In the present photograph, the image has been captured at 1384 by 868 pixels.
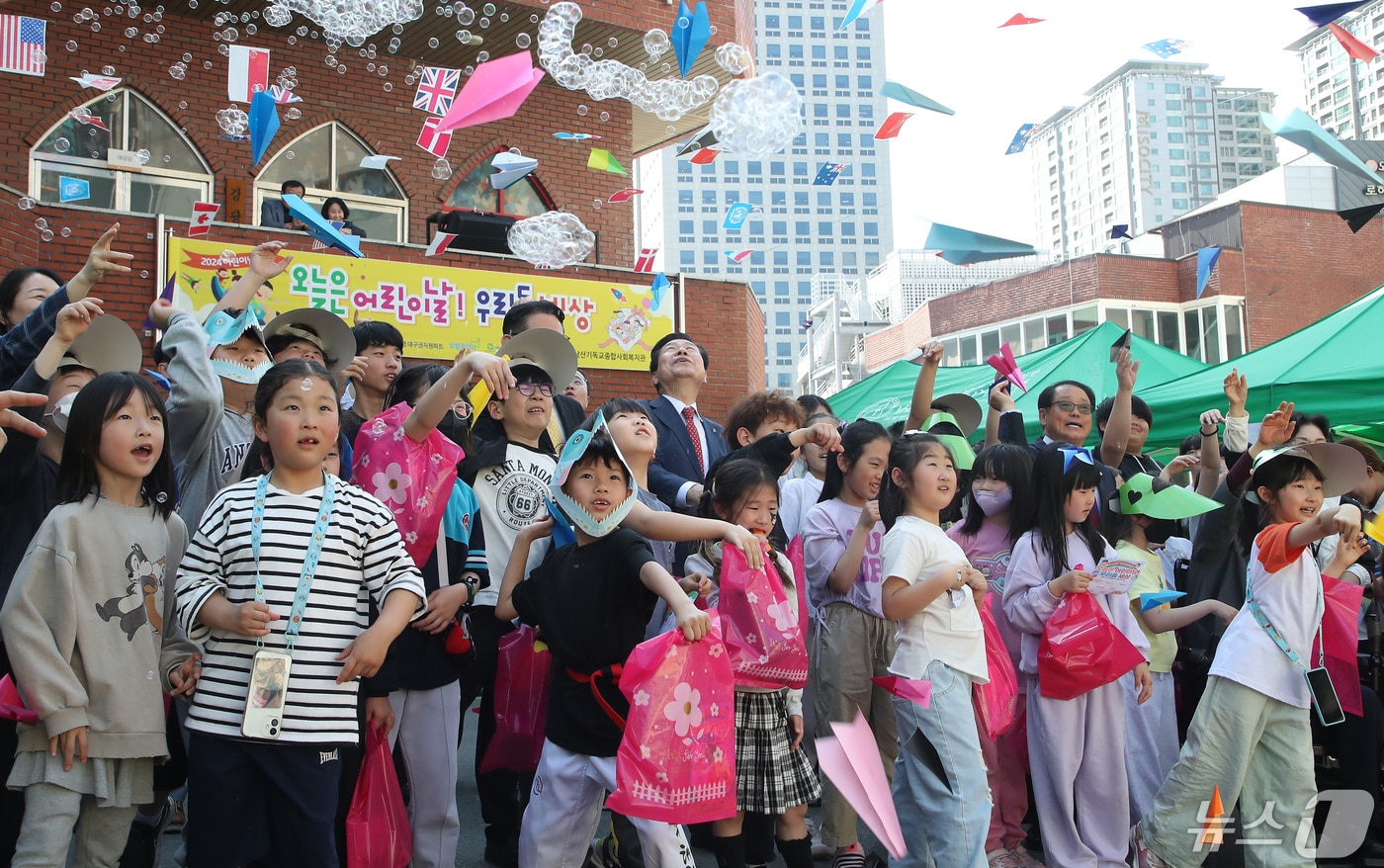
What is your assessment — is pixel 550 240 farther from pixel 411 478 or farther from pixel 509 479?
pixel 411 478

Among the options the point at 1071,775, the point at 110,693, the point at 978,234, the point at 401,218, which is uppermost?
the point at 401,218

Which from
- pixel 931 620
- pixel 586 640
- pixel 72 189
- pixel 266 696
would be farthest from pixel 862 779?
pixel 72 189

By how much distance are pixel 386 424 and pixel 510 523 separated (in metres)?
0.61

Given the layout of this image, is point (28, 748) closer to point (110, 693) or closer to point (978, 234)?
point (110, 693)

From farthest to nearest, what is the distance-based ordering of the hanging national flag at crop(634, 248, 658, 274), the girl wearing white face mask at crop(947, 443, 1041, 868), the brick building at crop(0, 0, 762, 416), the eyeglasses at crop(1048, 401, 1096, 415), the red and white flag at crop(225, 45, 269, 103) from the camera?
the hanging national flag at crop(634, 248, 658, 274)
the brick building at crop(0, 0, 762, 416)
the red and white flag at crop(225, 45, 269, 103)
the eyeglasses at crop(1048, 401, 1096, 415)
the girl wearing white face mask at crop(947, 443, 1041, 868)

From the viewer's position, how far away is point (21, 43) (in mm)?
8562

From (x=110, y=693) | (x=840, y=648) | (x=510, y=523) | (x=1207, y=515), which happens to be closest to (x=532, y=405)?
(x=510, y=523)

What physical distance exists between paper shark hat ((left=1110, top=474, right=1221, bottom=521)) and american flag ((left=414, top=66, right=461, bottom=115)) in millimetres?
7432

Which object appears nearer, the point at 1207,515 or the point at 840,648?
the point at 840,648

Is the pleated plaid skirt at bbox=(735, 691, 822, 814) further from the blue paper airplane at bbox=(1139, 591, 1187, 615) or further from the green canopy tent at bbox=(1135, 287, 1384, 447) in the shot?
the green canopy tent at bbox=(1135, 287, 1384, 447)

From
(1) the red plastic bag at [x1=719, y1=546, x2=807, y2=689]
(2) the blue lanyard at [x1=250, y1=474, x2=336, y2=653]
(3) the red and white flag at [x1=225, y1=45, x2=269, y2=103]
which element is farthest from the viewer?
(3) the red and white flag at [x1=225, y1=45, x2=269, y2=103]

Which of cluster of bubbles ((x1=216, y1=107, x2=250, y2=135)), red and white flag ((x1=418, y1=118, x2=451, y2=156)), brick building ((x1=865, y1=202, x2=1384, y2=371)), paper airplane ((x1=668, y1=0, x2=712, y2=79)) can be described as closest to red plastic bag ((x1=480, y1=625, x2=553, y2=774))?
red and white flag ((x1=418, y1=118, x2=451, y2=156))

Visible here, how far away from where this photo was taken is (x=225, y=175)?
1063 centimetres

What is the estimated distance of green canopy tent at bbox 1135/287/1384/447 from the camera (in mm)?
5547
